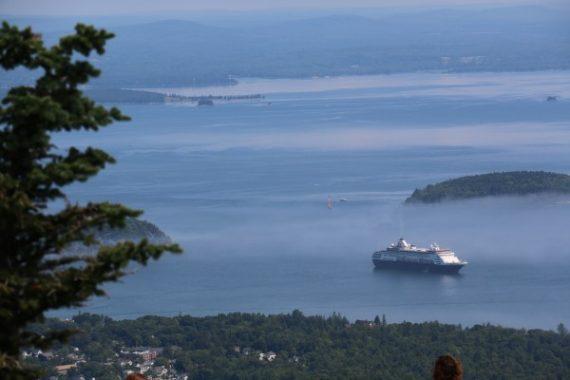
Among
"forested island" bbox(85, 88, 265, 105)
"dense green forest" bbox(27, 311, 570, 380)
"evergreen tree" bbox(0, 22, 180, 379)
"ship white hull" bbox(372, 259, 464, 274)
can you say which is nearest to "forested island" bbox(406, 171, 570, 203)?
"ship white hull" bbox(372, 259, 464, 274)

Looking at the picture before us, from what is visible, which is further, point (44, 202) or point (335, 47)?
point (335, 47)

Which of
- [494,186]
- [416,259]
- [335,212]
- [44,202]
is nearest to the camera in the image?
[44,202]

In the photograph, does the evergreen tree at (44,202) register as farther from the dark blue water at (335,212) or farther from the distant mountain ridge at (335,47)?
the distant mountain ridge at (335,47)

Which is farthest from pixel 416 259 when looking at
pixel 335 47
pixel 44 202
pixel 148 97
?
pixel 335 47

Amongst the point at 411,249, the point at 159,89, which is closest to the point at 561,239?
the point at 411,249

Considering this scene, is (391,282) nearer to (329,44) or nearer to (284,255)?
(284,255)

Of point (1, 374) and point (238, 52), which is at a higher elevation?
point (238, 52)

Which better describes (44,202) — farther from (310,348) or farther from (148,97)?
(148,97)
